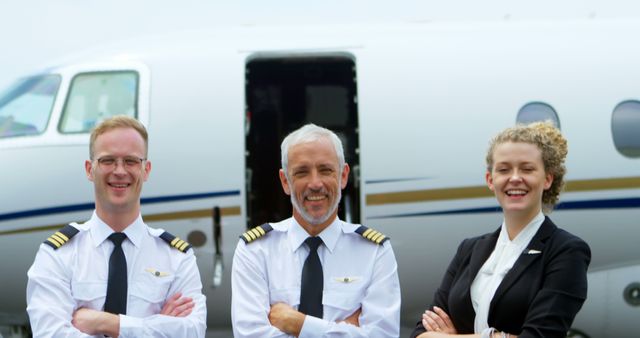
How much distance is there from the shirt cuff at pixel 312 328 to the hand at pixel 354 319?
0.18 m

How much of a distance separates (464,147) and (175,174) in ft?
8.49

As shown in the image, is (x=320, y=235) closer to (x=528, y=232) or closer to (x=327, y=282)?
(x=327, y=282)

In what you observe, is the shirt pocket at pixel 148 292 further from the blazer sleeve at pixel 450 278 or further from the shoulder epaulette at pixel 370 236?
the blazer sleeve at pixel 450 278

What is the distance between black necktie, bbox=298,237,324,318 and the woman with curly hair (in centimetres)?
52

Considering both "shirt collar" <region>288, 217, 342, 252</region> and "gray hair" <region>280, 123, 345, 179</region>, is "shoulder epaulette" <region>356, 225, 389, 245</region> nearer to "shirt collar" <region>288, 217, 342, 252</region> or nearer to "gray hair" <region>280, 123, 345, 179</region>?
"shirt collar" <region>288, 217, 342, 252</region>

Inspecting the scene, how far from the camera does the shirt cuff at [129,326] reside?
14.0 ft

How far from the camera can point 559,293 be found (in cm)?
399

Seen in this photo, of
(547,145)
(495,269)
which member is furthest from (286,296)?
(547,145)

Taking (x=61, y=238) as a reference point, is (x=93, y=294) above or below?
below

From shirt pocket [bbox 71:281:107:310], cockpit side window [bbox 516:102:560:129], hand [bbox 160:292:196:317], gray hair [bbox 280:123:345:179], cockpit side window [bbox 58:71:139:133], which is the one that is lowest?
hand [bbox 160:292:196:317]

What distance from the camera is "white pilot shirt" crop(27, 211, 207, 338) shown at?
170 inches

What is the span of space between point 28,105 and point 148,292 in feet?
15.7

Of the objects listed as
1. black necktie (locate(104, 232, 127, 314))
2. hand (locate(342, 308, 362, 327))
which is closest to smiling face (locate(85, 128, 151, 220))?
black necktie (locate(104, 232, 127, 314))

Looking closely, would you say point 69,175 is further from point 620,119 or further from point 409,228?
point 620,119
